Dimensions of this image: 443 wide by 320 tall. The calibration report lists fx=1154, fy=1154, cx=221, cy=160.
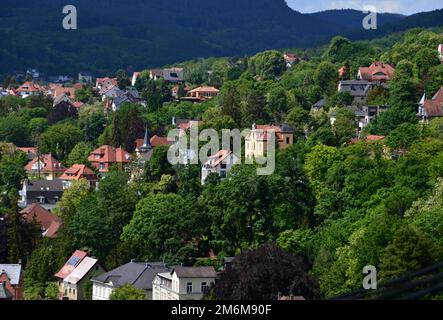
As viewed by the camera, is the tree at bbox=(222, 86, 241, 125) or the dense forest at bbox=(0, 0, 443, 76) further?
the dense forest at bbox=(0, 0, 443, 76)

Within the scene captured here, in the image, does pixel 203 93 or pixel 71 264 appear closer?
pixel 71 264

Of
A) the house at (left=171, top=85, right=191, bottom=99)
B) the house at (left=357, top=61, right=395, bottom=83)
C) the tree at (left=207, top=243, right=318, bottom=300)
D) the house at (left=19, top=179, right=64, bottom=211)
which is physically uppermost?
the house at (left=357, top=61, right=395, bottom=83)

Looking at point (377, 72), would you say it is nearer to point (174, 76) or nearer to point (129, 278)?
point (129, 278)

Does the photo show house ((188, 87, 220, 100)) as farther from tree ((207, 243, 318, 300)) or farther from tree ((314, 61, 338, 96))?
tree ((207, 243, 318, 300))

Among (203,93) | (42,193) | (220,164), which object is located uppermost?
(203,93)

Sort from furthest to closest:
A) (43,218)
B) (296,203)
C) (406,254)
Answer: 1. (43,218)
2. (296,203)
3. (406,254)

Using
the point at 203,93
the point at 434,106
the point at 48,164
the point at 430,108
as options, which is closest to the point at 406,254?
the point at 430,108

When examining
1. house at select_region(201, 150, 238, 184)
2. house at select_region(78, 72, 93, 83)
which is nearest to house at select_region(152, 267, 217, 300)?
house at select_region(201, 150, 238, 184)
